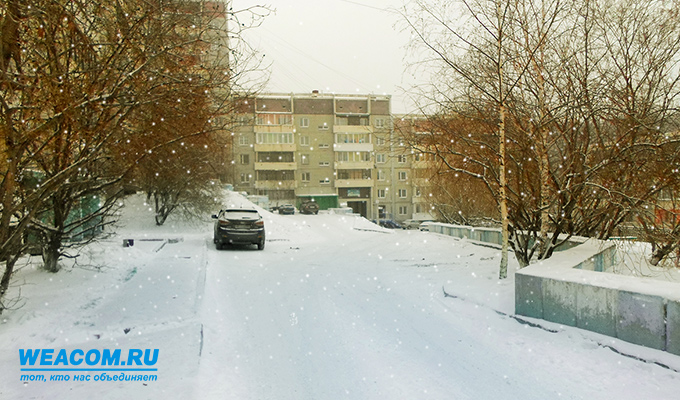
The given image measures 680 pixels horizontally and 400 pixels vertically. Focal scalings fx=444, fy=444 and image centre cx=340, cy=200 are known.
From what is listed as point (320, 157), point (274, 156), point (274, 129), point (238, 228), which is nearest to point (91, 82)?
point (238, 228)

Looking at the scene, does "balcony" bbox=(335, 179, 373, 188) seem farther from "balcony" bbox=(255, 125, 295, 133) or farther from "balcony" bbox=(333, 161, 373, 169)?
"balcony" bbox=(255, 125, 295, 133)

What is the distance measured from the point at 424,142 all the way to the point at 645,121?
14.2ft

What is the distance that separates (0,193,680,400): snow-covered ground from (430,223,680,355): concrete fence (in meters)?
0.19

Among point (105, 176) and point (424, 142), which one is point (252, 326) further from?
point (105, 176)

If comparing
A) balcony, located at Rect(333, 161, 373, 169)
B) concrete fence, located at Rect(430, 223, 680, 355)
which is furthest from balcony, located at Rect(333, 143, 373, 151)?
concrete fence, located at Rect(430, 223, 680, 355)

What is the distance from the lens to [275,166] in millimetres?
64000

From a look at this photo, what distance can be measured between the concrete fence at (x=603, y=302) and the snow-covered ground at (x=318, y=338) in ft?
0.62

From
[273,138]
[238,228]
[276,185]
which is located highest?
[273,138]

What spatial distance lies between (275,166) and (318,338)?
5879cm

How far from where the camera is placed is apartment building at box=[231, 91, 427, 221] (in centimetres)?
6388

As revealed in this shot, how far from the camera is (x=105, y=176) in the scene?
35.9ft

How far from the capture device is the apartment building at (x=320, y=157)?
210 feet

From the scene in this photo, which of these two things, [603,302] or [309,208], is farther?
[309,208]

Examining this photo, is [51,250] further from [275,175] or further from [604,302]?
[275,175]
